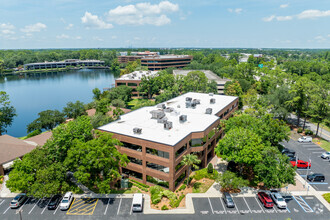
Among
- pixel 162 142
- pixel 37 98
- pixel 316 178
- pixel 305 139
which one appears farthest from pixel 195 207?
pixel 37 98

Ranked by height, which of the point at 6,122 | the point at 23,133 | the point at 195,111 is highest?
the point at 195,111

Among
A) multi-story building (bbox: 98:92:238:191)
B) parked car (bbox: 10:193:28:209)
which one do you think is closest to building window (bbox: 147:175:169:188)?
multi-story building (bbox: 98:92:238:191)

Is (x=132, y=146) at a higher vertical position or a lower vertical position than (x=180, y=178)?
higher

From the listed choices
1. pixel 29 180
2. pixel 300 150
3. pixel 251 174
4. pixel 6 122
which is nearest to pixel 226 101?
pixel 300 150

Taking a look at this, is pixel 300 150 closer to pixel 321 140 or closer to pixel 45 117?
pixel 321 140

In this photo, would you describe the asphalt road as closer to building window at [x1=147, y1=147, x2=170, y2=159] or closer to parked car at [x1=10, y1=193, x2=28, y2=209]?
parked car at [x1=10, y1=193, x2=28, y2=209]

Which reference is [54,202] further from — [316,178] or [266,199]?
[316,178]

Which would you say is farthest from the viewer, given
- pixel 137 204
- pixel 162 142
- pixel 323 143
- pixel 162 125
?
pixel 323 143
